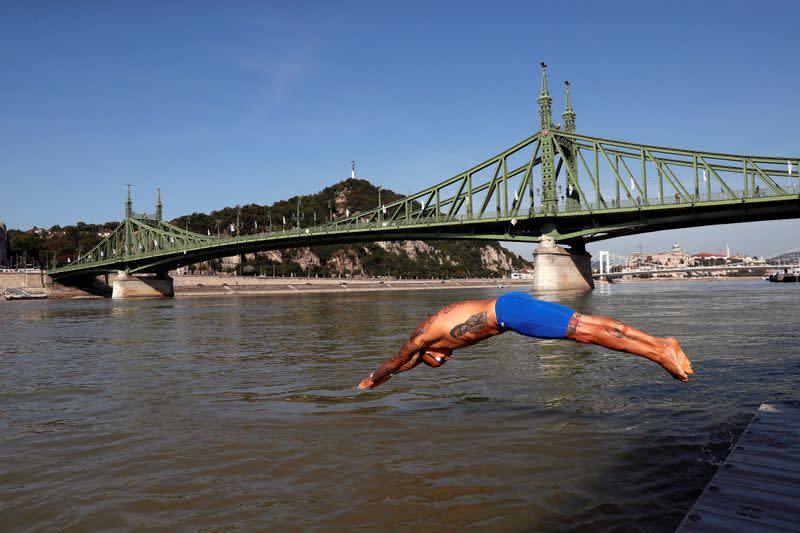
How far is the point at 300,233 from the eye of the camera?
286 ft

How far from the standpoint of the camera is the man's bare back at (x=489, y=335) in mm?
3219

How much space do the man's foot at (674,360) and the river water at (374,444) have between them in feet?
3.45

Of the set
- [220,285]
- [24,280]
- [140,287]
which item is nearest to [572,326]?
[140,287]

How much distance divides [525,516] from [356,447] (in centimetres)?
203

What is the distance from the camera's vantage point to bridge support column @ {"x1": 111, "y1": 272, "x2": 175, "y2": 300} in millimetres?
93188

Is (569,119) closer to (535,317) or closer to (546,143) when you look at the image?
(546,143)

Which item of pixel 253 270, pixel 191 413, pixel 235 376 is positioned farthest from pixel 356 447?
pixel 253 270

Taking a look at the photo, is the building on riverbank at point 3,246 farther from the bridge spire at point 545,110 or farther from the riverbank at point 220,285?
the bridge spire at point 545,110

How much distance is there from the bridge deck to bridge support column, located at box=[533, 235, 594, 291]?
6309 centimetres

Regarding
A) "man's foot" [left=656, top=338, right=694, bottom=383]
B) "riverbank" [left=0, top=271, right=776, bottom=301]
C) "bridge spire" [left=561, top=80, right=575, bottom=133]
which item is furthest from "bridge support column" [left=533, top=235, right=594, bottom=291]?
"man's foot" [left=656, top=338, right=694, bottom=383]

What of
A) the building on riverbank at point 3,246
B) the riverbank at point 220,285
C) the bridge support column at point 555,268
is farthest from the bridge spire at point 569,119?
the building on riverbank at point 3,246

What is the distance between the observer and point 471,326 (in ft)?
11.6

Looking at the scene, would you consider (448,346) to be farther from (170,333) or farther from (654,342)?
A: (170,333)

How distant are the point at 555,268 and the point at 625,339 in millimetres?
65946
